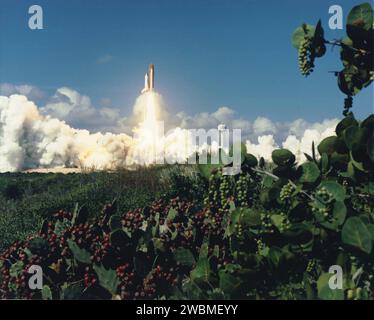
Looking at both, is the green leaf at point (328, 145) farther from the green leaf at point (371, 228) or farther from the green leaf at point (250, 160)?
the green leaf at point (371, 228)

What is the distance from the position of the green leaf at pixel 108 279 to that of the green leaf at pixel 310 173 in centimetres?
145

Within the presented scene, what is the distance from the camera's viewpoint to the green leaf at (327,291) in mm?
2914

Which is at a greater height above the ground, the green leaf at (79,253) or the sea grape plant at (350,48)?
the sea grape plant at (350,48)

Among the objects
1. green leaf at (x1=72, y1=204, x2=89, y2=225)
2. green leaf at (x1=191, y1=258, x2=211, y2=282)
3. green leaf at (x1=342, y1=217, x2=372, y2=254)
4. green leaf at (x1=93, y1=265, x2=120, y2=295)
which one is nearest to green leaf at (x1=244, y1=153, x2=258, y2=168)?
green leaf at (x1=191, y1=258, x2=211, y2=282)

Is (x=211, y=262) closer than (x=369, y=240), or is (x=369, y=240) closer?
(x=369, y=240)

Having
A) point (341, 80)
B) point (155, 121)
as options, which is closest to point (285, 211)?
point (341, 80)

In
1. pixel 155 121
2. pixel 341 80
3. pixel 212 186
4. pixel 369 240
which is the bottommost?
pixel 369 240

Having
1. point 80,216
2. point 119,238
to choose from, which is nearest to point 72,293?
point 119,238

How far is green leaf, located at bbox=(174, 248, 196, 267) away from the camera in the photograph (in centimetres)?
373

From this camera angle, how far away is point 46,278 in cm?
389

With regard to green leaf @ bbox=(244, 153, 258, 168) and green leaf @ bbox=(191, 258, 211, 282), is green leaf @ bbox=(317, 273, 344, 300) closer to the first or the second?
green leaf @ bbox=(191, 258, 211, 282)

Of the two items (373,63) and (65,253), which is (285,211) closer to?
(373,63)

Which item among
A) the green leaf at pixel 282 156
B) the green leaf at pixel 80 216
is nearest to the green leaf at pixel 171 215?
the green leaf at pixel 80 216

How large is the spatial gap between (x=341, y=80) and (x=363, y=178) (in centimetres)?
74
